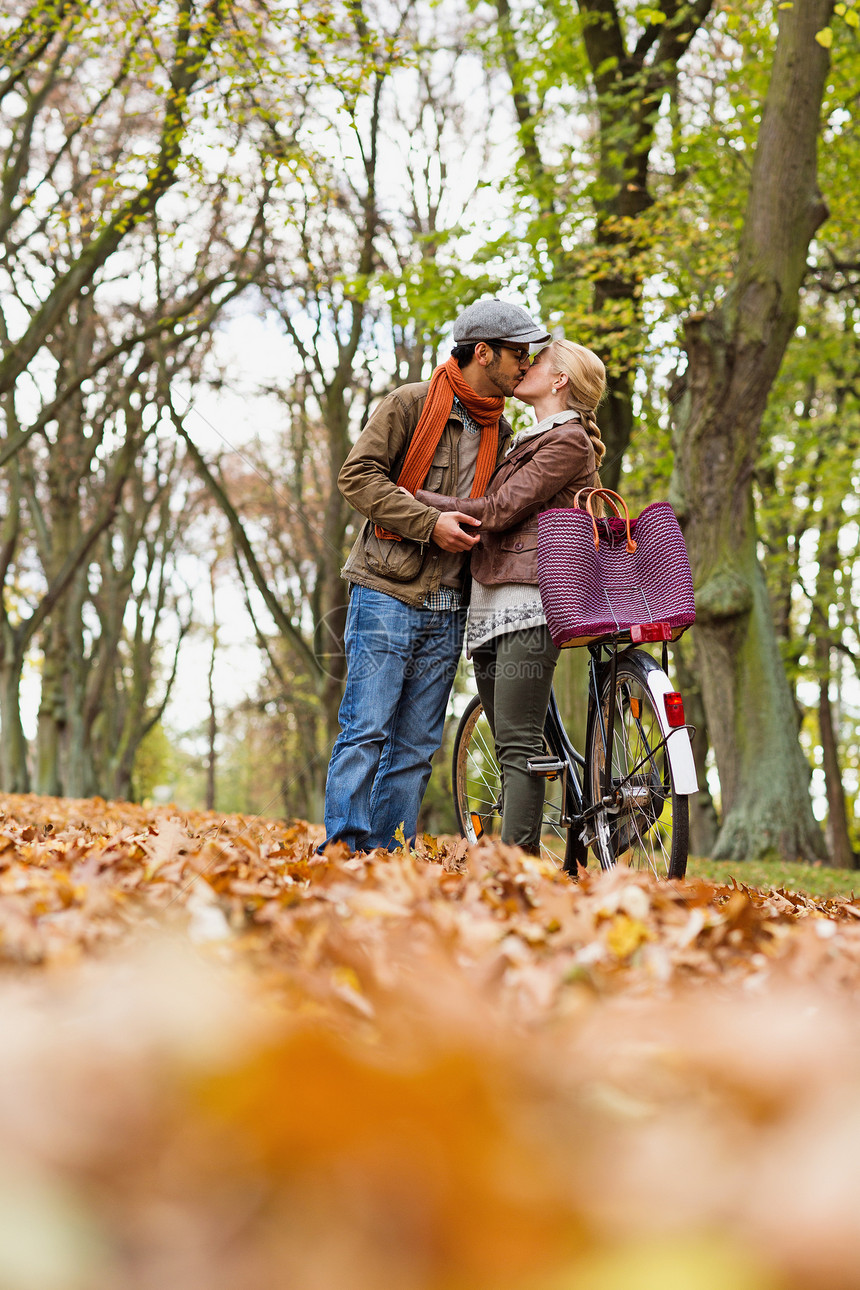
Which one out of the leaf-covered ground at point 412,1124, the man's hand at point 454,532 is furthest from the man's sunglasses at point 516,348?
the leaf-covered ground at point 412,1124

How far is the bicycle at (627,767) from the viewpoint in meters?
3.30

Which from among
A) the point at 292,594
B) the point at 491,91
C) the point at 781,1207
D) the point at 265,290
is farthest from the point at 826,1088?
the point at 292,594

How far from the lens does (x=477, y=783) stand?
4812 mm

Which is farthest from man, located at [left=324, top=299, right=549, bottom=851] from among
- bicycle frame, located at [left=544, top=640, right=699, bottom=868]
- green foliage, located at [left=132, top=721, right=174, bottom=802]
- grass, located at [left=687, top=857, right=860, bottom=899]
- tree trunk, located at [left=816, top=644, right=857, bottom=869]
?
green foliage, located at [left=132, top=721, right=174, bottom=802]

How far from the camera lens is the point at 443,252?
11430 mm

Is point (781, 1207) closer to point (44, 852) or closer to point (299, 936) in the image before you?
point (299, 936)

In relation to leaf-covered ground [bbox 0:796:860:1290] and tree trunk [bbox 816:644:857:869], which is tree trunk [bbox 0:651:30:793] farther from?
leaf-covered ground [bbox 0:796:860:1290]

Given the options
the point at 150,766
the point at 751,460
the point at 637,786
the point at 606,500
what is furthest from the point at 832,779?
the point at 150,766

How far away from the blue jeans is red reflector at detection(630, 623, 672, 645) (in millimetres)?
845

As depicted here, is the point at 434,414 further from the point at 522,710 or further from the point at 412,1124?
the point at 412,1124

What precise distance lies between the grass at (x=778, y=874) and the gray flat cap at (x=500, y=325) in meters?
4.26

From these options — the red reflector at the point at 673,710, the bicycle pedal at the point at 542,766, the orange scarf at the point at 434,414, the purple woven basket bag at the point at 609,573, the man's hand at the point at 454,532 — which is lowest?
the bicycle pedal at the point at 542,766

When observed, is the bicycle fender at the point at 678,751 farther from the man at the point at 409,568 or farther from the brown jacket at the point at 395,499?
the brown jacket at the point at 395,499

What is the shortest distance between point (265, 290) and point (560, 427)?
10.5m
